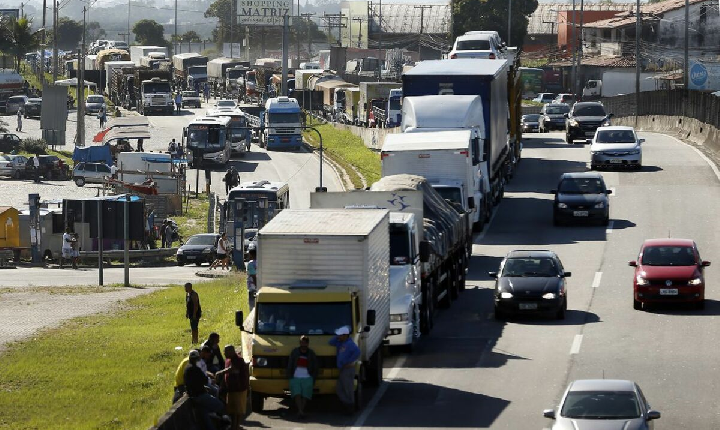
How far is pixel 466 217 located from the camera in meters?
37.0

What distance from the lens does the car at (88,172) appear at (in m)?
80.9

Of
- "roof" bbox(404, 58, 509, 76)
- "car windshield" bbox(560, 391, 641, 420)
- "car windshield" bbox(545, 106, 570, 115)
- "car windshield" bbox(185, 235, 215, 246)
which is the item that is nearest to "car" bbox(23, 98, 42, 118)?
"car windshield" bbox(545, 106, 570, 115)

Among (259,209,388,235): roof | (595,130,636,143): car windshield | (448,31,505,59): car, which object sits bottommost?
(595,130,636,143): car windshield

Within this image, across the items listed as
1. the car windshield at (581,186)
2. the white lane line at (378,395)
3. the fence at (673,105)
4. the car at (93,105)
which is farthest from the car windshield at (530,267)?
the car at (93,105)

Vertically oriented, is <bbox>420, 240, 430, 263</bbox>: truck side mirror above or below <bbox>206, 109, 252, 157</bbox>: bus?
above

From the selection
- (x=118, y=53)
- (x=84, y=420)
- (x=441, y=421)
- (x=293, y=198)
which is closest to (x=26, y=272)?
(x=293, y=198)

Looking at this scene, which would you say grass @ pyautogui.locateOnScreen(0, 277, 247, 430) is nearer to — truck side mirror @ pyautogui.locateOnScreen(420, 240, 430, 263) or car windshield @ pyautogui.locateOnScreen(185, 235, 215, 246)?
truck side mirror @ pyautogui.locateOnScreen(420, 240, 430, 263)

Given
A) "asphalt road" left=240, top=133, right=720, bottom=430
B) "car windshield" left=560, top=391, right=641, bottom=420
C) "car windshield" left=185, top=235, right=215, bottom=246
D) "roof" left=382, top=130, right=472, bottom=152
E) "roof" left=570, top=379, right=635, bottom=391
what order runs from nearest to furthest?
"car windshield" left=560, top=391, right=641, bottom=420 → "roof" left=570, top=379, right=635, bottom=391 → "asphalt road" left=240, top=133, right=720, bottom=430 → "roof" left=382, top=130, right=472, bottom=152 → "car windshield" left=185, top=235, right=215, bottom=246

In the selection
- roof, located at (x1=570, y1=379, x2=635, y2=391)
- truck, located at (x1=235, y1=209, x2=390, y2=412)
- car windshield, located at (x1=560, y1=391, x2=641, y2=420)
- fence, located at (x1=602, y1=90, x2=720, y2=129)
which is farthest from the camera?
fence, located at (x1=602, y1=90, x2=720, y2=129)

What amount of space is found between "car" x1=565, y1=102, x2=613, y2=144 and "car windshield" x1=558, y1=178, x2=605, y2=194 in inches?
974

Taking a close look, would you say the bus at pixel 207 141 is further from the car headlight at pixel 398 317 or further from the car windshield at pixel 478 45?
the car headlight at pixel 398 317

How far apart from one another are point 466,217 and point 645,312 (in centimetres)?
658

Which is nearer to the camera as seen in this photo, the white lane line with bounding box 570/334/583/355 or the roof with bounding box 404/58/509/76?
the white lane line with bounding box 570/334/583/355

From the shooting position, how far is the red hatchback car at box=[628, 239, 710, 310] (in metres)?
31.4
